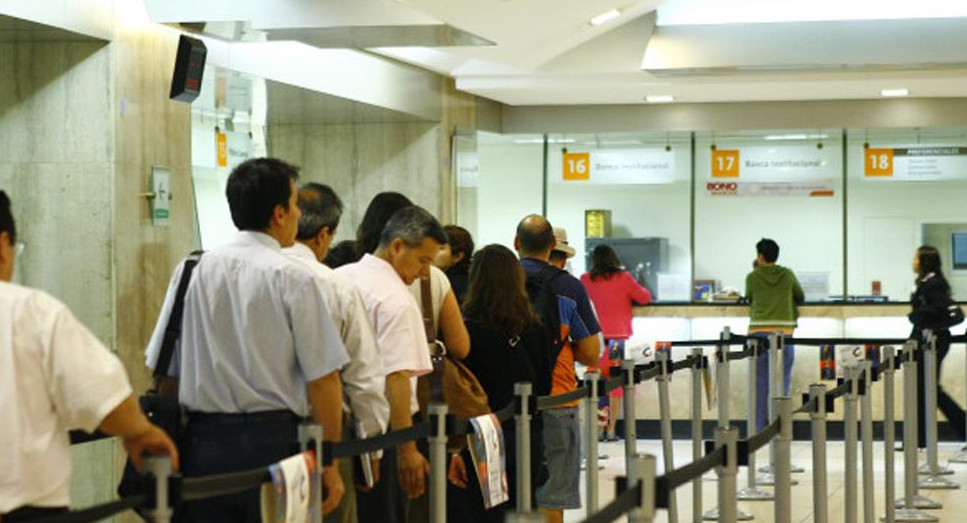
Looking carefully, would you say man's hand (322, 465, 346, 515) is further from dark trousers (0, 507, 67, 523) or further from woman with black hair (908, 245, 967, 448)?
woman with black hair (908, 245, 967, 448)

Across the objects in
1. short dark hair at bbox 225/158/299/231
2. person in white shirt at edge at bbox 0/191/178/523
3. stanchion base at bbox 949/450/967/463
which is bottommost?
stanchion base at bbox 949/450/967/463

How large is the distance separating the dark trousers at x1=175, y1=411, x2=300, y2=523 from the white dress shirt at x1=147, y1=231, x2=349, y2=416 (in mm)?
38

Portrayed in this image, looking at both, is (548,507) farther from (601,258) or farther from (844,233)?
(844,233)

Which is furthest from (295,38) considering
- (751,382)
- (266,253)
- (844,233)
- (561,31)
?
(844,233)

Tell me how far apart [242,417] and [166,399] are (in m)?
0.21

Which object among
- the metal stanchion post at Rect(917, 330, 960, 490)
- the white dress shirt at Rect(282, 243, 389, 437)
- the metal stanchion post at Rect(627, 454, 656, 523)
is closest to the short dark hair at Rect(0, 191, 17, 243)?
the white dress shirt at Rect(282, 243, 389, 437)

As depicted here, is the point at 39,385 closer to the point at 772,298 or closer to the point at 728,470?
the point at 728,470

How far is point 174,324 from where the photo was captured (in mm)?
4816

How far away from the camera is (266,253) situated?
15.4ft

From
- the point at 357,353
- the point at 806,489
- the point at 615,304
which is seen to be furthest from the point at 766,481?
the point at 357,353

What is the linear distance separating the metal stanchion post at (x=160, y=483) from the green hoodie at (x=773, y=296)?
35.3 ft

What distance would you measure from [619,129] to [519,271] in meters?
9.72

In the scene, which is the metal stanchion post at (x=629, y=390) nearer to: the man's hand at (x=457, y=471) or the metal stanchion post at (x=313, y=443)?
the man's hand at (x=457, y=471)

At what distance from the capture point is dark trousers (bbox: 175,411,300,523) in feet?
15.1
